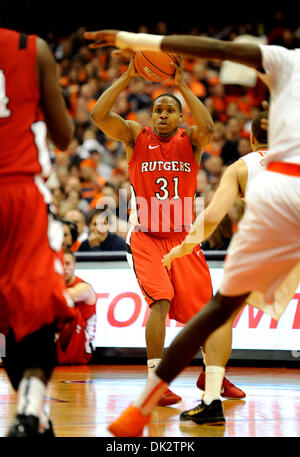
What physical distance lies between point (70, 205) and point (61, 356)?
4144 mm

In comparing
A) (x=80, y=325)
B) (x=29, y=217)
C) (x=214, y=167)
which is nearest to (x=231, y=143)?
(x=214, y=167)

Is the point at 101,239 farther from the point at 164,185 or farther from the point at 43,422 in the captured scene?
the point at 43,422

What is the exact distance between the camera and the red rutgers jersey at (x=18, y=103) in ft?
11.5

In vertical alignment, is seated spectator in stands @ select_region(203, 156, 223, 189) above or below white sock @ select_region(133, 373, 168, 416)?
above

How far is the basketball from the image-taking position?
18.6 ft

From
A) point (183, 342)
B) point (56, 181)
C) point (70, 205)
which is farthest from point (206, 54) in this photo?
point (56, 181)

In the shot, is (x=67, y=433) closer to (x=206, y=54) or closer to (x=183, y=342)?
(x=183, y=342)

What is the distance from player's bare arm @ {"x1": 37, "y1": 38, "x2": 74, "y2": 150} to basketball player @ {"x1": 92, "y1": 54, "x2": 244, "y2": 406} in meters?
2.18

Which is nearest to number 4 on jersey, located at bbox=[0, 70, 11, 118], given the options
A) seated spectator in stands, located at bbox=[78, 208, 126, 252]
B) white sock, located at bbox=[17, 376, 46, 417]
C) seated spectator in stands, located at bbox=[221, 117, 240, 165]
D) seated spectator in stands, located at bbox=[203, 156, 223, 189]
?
white sock, located at bbox=[17, 376, 46, 417]

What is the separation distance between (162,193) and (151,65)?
1.07m

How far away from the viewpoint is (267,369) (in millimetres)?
8227

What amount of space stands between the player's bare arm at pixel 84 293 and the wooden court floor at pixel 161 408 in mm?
771

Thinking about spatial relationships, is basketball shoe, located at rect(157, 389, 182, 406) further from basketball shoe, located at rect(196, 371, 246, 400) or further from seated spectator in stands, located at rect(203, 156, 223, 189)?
seated spectator in stands, located at rect(203, 156, 223, 189)

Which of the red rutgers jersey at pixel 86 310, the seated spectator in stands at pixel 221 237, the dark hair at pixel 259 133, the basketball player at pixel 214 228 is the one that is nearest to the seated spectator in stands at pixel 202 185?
the seated spectator in stands at pixel 221 237
